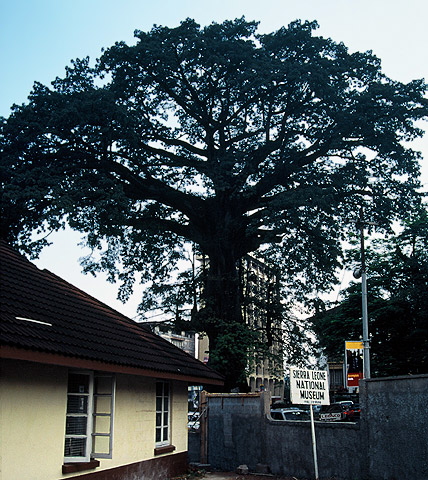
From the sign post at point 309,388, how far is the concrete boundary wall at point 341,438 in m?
1.12

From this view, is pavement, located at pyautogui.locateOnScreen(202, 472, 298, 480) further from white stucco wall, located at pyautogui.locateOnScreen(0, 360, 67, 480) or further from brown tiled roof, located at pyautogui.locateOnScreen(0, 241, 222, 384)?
white stucco wall, located at pyautogui.locateOnScreen(0, 360, 67, 480)

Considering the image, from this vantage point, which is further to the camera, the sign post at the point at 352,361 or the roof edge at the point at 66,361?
the sign post at the point at 352,361

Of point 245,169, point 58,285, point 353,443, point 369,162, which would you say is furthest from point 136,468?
point 369,162

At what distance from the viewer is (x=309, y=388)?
43.3 feet

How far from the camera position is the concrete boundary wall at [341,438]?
12562mm

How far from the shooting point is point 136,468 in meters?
12.5

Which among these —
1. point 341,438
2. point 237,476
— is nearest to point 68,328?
point 341,438

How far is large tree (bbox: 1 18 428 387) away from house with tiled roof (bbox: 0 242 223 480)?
10.8 m

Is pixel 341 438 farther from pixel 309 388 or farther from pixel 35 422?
pixel 35 422

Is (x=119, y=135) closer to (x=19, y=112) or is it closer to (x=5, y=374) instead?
(x=19, y=112)

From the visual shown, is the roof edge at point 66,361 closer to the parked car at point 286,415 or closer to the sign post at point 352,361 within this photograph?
the sign post at point 352,361

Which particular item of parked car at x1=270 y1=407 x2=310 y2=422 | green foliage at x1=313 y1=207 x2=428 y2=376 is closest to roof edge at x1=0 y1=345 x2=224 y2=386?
parked car at x1=270 y1=407 x2=310 y2=422

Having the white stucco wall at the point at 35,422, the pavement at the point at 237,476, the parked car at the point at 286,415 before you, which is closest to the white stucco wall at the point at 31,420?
the white stucco wall at the point at 35,422

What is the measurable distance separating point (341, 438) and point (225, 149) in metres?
17.6
